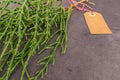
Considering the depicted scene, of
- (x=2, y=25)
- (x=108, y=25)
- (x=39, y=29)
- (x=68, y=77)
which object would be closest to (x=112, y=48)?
(x=108, y=25)

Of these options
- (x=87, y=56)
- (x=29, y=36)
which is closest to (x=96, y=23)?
(x=87, y=56)

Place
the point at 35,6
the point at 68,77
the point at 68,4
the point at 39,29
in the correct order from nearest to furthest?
1. the point at 68,77
2. the point at 39,29
3. the point at 35,6
4. the point at 68,4

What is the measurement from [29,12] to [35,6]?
106 millimetres

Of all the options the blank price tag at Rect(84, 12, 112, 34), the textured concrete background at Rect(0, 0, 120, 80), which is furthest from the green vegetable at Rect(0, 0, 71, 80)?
the blank price tag at Rect(84, 12, 112, 34)

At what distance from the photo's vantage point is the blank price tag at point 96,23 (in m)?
1.34

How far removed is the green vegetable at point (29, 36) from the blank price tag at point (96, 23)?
0.56 ft

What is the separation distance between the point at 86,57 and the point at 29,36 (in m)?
0.38

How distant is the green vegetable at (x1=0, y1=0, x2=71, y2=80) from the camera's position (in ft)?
3.40

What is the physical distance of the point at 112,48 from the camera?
1213 millimetres

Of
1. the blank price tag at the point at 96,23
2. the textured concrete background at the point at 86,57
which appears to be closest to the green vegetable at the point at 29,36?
the textured concrete background at the point at 86,57

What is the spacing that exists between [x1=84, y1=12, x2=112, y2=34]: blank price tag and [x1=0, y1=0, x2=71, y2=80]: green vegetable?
170mm

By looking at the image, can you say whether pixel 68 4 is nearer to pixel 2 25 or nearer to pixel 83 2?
pixel 83 2

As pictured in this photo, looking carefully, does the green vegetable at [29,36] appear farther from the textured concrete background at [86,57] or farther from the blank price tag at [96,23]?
the blank price tag at [96,23]

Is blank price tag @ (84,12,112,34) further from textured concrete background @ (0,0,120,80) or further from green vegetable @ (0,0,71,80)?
green vegetable @ (0,0,71,80)
